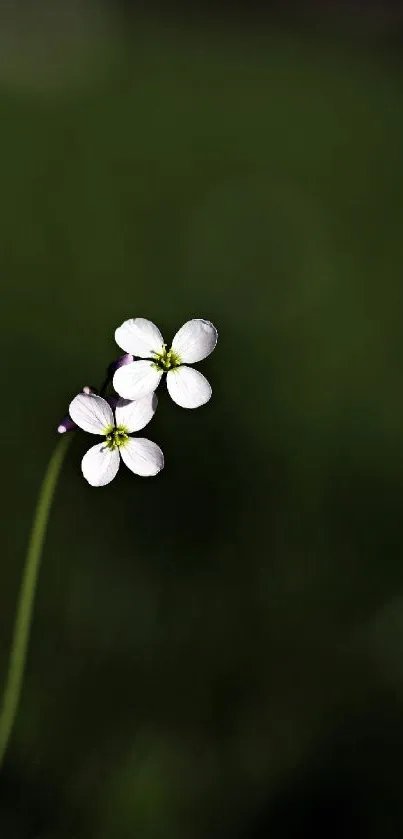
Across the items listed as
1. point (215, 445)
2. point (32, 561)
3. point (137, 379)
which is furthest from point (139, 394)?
A: point (215, 445)

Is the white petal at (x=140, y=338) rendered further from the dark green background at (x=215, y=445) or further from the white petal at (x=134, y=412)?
the dark green background at (x=215, y=445)

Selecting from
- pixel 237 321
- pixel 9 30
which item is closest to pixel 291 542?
pixel 237 321

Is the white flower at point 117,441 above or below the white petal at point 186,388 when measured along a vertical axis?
below

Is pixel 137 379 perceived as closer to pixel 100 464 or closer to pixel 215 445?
pixel 100 464

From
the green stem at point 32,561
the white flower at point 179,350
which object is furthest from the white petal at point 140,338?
the green stem at point 32,561

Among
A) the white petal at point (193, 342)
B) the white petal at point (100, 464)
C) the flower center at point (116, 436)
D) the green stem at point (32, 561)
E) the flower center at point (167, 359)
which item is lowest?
the green stem at point (32, 561)

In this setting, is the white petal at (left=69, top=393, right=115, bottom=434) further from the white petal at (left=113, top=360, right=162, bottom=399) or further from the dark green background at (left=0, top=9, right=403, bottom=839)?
the dark green background at (left=0, top=9, right=403, bottom=839)
